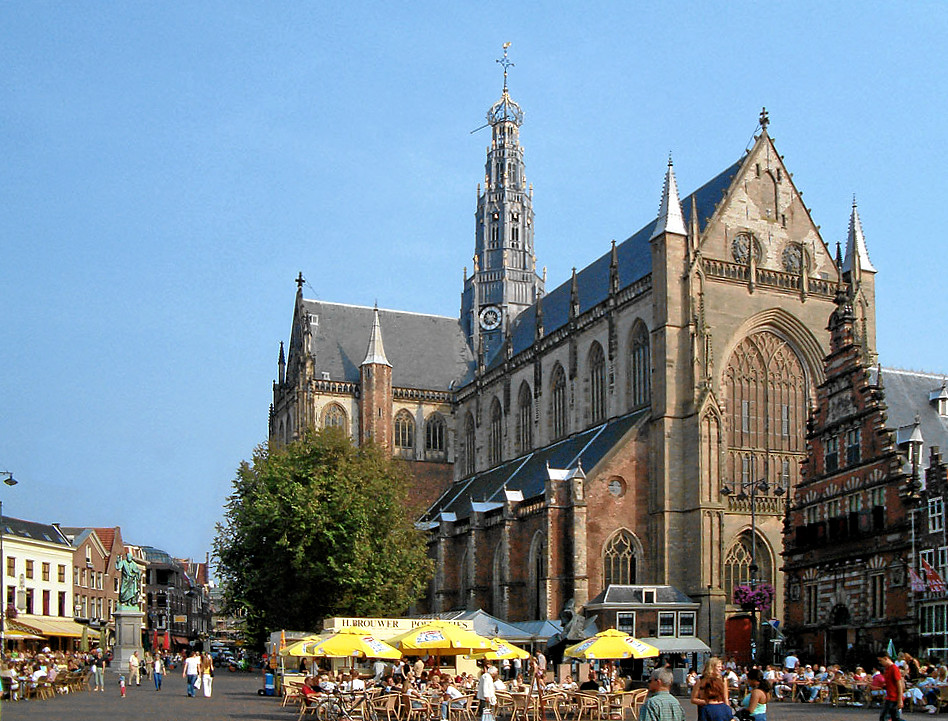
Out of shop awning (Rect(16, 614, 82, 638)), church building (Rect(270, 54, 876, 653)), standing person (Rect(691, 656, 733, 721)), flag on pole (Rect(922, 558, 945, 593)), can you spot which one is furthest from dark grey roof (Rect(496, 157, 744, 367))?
standing person (Rect(691, 656, 733, 721))

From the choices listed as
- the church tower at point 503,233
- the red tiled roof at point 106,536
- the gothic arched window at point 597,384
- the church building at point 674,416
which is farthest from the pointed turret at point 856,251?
the red tiled roof at point 106,536

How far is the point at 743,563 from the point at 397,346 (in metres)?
35.1

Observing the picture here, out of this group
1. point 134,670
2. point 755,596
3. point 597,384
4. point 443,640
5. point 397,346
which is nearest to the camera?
point 443,640

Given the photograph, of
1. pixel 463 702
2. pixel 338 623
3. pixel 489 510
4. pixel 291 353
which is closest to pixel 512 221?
pixel 291 353

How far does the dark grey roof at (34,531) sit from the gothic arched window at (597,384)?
111ft

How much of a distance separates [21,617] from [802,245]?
46.2m

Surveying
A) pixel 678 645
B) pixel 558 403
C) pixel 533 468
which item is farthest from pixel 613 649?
pixel 558 403

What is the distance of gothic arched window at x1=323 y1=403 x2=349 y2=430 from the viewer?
74.7 m

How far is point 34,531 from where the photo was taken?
7619 centimetres

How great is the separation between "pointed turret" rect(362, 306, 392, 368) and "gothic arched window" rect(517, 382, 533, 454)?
11.7 meters

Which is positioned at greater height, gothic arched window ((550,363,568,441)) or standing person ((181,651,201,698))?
gothic arched window ((550,363,568,441))

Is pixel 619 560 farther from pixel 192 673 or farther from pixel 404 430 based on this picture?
pixel 404 430

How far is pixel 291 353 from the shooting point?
269ft

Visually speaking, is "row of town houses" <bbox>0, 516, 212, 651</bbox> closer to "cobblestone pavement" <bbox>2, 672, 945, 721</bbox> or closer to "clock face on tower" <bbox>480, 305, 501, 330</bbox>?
"cobblestone pavement" <bbox>2, 672, 945, 721</bbox>
